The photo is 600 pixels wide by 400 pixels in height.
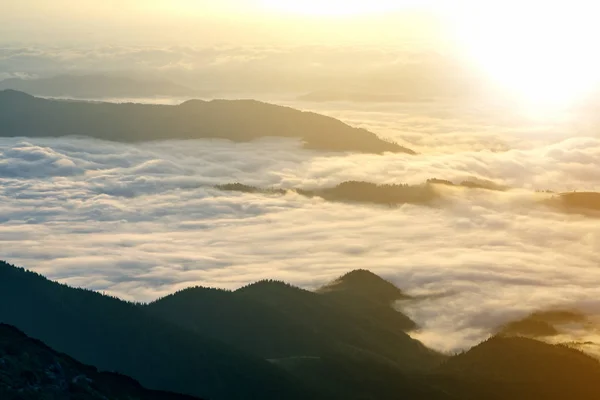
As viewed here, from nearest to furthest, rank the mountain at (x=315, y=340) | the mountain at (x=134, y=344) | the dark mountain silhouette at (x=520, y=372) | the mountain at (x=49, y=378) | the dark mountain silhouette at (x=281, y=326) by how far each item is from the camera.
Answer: the mountain at (x=49, y=378) < the mountain at (x=134, y=344) < the mountain at (x=315, y=340) < the dark mountain silhouette at (x=520, y=372) < the dark mountain silhouette at (x=281, y=326)

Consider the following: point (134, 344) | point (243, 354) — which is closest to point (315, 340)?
point (243, 354)

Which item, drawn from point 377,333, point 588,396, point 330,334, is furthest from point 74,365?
point 588,396

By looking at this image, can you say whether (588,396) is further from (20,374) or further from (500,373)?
(20,374)

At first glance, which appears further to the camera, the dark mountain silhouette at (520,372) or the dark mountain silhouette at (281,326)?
the dark mountain silhouette at (281,326)

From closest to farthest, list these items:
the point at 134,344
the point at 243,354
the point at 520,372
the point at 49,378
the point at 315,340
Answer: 1. the point at 49,378
2. the point at 243,354
3. the point at 520,372
4. the point at 134,344
5. the point at 315,340

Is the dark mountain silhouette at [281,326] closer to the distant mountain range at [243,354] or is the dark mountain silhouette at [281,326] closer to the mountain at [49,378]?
the distant mountain range at [243,354]

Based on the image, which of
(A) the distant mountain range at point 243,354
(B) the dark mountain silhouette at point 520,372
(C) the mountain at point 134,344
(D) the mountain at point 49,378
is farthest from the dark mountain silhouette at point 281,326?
(D) the mountain at point 49,378

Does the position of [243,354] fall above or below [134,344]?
below

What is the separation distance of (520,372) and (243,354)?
1991 inches

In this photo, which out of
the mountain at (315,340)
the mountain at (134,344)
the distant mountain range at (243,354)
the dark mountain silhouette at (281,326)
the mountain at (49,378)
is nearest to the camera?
the mountain at (49,378)

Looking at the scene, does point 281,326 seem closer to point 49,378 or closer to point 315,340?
point 315,340

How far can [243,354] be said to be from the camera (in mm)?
162625

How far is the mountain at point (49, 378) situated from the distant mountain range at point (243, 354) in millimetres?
276

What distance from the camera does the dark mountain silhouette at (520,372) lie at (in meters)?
157
